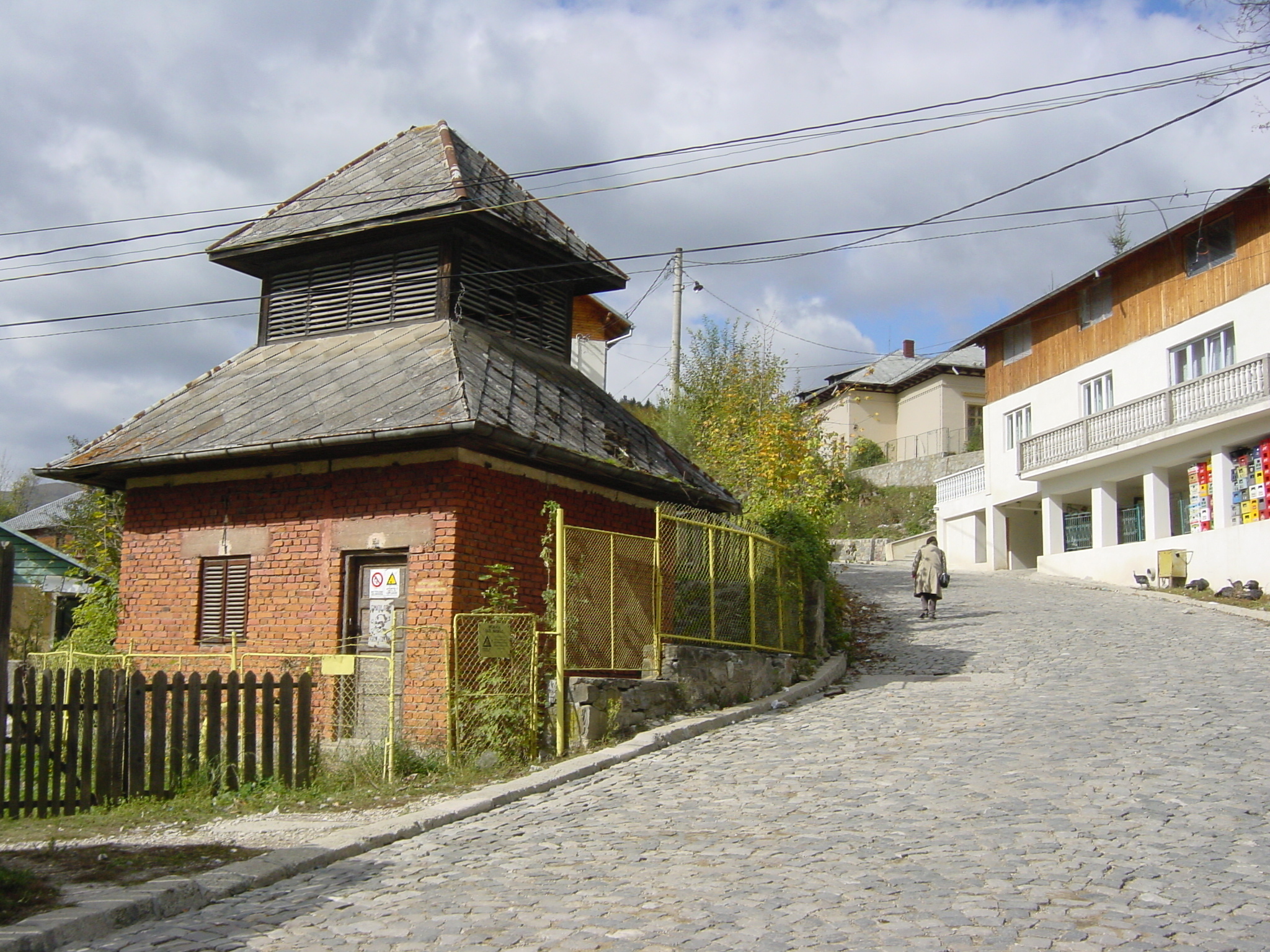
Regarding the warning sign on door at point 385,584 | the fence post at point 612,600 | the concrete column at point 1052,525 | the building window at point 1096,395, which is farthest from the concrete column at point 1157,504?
the warning sign on door at point 385,584

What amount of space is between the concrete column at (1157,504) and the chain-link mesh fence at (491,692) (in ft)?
72.2

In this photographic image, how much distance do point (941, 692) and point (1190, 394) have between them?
54.2ft

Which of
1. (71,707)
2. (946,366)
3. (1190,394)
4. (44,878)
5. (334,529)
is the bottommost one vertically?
(44,878)

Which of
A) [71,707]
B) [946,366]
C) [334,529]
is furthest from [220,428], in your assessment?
[946,366]

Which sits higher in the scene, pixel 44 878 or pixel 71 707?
pixel 71 707

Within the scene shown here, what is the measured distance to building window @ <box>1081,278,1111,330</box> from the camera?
103ft

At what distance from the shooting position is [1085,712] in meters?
12.1

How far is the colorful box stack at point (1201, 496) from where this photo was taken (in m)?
26.7

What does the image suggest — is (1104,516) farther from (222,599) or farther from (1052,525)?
(222,599)

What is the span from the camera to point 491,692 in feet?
36.5

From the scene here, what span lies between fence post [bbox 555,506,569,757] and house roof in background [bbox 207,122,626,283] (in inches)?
201

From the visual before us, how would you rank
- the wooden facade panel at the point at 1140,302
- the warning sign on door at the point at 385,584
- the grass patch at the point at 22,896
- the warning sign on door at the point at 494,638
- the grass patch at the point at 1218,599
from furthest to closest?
the wooden facade panel at the point at 1140,302 < the grass patch at the point at 1218,599 < the warning sign on door at the point at 385,584 < the warning sign on door at the point at 494,638 < the grass patch at the point at 22,896

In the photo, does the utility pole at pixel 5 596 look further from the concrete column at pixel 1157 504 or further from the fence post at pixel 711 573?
the concrete column at pixel 1157 504

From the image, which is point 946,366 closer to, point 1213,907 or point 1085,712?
point 1085,712
